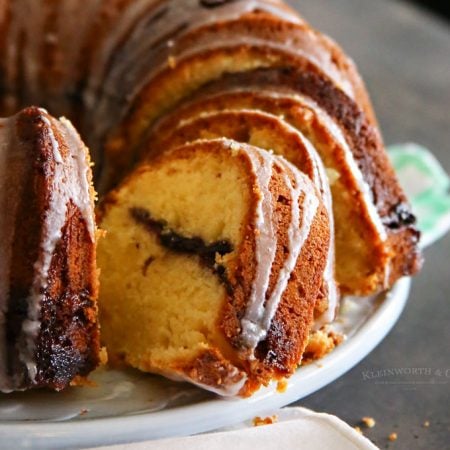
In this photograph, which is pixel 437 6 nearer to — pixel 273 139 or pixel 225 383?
pixel 273 139

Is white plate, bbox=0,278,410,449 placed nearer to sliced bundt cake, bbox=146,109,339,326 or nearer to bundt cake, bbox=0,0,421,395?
bundt cake, bbox=0,0,421,395

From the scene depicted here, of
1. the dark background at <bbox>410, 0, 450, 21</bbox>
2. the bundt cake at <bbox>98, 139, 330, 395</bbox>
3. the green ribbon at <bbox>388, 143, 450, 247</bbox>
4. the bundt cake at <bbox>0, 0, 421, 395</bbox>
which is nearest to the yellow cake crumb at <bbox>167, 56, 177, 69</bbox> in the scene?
the bundt cake at <bbox>0, 0, 421, 395</bbox>

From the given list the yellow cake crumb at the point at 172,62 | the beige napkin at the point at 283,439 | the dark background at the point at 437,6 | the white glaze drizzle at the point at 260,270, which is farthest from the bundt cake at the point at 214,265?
the dark background at the point at 437,6

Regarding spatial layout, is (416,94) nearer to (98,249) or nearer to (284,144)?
(284,144)

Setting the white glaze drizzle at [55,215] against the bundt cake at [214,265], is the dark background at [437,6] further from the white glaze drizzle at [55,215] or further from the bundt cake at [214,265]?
the white glaze drizzle at [55,215]

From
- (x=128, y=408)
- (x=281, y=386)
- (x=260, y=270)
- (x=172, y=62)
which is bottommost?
(x=128, y=408)

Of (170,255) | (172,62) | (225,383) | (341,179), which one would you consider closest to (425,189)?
(341,179)

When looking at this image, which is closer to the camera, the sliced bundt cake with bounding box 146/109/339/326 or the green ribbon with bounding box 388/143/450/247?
the sliced bundt cake with bounding box 146/109/339/326
